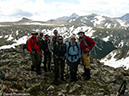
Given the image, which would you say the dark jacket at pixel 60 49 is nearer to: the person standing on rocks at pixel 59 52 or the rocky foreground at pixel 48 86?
the person standing on rocks at pixel 59 52

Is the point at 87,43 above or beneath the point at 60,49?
above

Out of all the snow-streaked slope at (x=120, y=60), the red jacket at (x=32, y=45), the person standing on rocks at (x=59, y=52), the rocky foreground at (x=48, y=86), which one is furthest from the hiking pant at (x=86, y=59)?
the snow-streaked slope at (x=120, y=60)

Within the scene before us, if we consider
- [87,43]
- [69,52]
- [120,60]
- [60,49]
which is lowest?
[120,60]

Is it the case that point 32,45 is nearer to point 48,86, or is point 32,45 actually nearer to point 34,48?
point 34,48

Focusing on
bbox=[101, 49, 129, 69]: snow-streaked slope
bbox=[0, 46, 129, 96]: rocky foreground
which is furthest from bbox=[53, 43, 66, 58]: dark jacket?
bbox=[101, 49, 129, 69]: snow-streaked slope

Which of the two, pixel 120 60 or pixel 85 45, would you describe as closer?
pixel 85 45

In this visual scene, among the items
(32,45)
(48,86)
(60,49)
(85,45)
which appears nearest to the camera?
(60,49)

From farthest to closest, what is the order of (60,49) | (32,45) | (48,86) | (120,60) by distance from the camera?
1. (120,60)
2. (32,45)
3. (48,86)
4. (60,49)

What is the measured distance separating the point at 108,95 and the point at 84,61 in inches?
114

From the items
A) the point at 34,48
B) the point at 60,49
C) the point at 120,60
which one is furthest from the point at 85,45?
the point at 120,60

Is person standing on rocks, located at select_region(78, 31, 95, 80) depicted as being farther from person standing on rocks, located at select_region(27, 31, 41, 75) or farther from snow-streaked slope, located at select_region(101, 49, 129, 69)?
snow-streaked slope, located at select_region(101, 49, 129, 69)

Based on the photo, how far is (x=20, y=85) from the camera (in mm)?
7242

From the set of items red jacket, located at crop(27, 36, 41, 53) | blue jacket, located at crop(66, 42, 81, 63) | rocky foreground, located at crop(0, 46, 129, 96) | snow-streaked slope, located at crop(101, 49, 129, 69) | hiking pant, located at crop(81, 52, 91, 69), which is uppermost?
red jacket, located at crop(27, 36, 41, 53)

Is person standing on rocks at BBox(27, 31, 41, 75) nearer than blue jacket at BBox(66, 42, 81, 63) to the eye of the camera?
No
